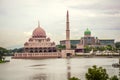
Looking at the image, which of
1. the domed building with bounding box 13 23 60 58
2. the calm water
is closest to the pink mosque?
the domed building with bounding box 13 23 60 58

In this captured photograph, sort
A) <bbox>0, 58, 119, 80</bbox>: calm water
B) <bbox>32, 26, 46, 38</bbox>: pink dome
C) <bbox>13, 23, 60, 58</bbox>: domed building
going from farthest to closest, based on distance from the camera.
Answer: <bbox>32, 26, 46, 38</bbox>: pink dome < <bbox>13, 23, 60, 58</bbox>: domed building < <bbox>0, 58, 119, 80</bbox>: calm water

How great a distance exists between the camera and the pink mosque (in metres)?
37.0

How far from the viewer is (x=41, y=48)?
38.2 metres

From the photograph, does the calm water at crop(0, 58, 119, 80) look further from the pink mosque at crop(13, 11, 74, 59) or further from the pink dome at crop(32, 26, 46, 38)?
the pink dome at crop(32, 26, 46, 38)

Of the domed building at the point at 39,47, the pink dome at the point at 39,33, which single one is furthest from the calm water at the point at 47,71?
the pink dome at the point at 39,33

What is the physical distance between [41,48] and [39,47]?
0.23m

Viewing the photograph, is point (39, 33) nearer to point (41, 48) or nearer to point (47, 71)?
point (41, 48)

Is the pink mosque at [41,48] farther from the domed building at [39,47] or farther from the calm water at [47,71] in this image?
the calm water at [47,71]

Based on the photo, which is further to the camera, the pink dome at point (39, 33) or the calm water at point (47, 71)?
the pink dome at point (39, 33)

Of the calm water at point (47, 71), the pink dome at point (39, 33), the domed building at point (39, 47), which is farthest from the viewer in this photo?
the pink dome at point (39, 33)

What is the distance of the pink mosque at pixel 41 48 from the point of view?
121ft

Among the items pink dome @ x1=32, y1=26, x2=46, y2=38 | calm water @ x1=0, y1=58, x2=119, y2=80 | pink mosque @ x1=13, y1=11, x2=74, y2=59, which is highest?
pink dome @ x1=32, y1=26, x2=46, y2=38

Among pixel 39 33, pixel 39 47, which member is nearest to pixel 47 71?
pixel 39 47

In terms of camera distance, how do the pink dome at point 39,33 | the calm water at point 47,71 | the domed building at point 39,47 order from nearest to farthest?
the calm water at point 47,71 < the domed building at point 39,47 < the pink dome at point 39,33
